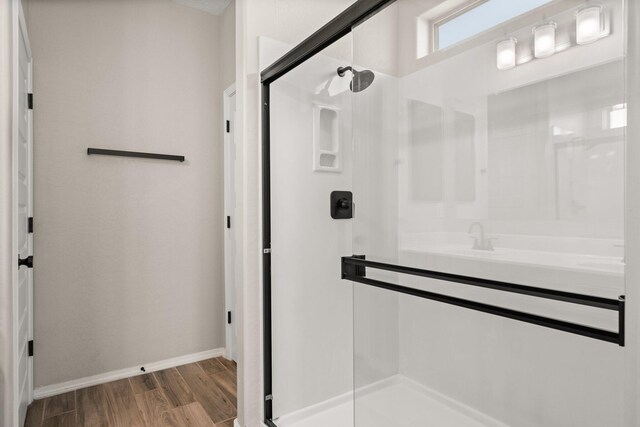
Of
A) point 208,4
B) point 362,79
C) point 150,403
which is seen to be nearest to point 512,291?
point 362,79

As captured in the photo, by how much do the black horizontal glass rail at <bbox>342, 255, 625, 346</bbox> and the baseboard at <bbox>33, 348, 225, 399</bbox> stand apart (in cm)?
194

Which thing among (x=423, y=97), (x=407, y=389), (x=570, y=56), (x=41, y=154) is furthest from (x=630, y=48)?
(x=41, y=154)

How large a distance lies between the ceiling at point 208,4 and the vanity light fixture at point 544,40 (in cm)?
243

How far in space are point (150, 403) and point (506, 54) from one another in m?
2.43

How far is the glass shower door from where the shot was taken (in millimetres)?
754

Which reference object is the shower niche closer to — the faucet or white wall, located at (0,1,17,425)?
the faucet

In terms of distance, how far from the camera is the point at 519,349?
0.94 meters

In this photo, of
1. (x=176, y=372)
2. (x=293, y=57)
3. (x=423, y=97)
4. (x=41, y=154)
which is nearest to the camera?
(x=423, y=97)

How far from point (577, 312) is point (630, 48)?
0.53m

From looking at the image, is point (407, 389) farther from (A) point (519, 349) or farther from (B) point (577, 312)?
(B) point (577, 312)

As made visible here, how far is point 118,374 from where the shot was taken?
2.43 m

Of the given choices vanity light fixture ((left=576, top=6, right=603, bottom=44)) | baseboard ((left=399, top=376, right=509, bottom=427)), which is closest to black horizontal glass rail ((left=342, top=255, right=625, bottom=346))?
baseboard ((left=399, top=376, right=509, bottom=427))

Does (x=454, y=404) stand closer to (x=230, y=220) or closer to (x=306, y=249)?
(x=306, y=249)

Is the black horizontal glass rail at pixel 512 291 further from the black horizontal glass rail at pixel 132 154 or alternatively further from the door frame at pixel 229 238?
the black horizontal glass rail at pixel 132 154
